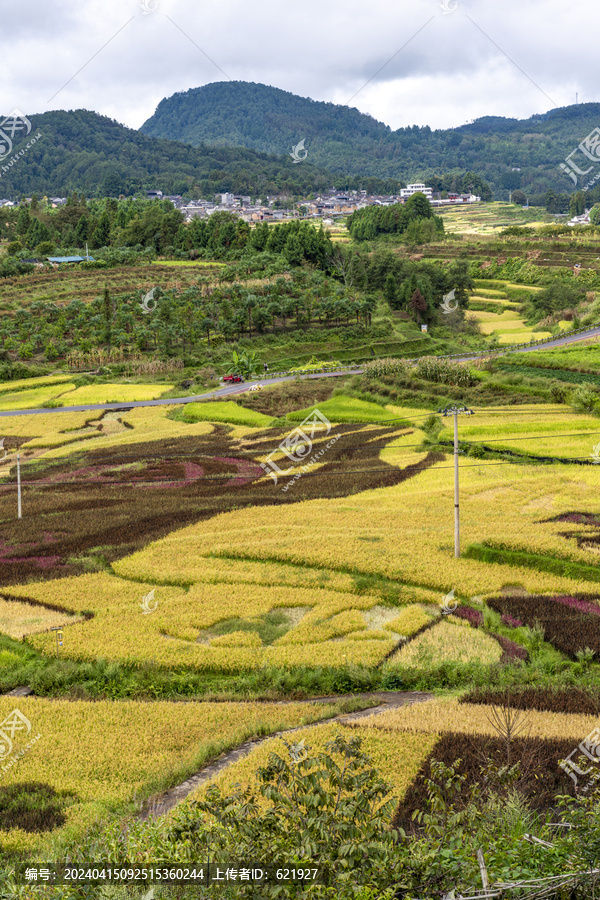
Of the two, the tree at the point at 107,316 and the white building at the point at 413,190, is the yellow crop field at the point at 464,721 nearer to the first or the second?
the tree at the point at 107,316

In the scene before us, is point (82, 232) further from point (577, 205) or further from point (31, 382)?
point (577, 205)

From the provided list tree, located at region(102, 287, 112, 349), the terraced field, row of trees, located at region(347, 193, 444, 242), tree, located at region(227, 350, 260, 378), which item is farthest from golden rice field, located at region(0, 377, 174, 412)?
row of trees, located at region(347, 193, 444, 242)

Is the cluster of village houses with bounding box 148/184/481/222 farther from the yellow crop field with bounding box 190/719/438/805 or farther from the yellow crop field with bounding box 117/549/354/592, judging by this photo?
the yellow crop field with bounding box 190/719/438/805

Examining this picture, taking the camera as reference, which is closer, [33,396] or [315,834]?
[315,834]

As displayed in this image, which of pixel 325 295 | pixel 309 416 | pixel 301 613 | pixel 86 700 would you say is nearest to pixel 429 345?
pixel 325 295

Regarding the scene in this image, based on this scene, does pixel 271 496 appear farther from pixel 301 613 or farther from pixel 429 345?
pixel 429 345

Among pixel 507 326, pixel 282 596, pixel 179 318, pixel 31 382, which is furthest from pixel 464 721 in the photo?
pixel 507 326
